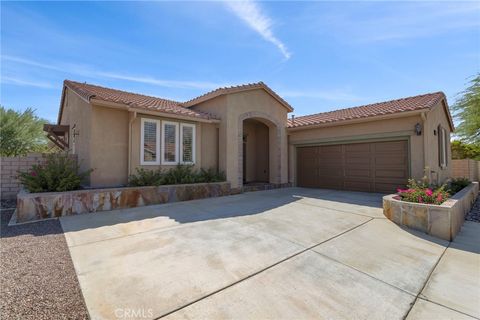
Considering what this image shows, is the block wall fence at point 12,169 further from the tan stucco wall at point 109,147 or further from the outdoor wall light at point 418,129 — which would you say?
the outdoor wall light at point 418,129

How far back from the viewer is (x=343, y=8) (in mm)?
7379

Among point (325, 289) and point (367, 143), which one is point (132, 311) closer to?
point (325, 289)

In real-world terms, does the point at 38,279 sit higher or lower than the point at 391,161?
lower

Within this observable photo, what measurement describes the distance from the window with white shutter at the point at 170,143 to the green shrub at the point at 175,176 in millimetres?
472

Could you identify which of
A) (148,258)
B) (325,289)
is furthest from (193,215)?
(325,289)

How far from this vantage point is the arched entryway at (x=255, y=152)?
45.1 feet

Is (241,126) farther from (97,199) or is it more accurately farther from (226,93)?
(97,199)

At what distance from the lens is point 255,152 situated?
14.4 meters

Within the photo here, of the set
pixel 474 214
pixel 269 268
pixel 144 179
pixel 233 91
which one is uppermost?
pixel 233 91

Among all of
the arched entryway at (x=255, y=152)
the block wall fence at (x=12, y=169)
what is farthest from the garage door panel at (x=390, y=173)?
the block wall fence at (x=12, y=169)

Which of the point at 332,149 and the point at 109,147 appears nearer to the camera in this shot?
the point at 109,147

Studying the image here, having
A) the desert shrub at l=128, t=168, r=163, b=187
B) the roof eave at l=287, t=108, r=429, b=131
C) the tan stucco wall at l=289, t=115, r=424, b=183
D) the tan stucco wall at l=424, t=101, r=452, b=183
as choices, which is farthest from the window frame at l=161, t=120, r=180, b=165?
the tan stucco wall at l=424, t=101, r=452, b=183

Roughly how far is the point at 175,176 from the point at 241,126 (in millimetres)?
4138

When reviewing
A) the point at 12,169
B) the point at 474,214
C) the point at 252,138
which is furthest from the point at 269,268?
the point at 12,169
